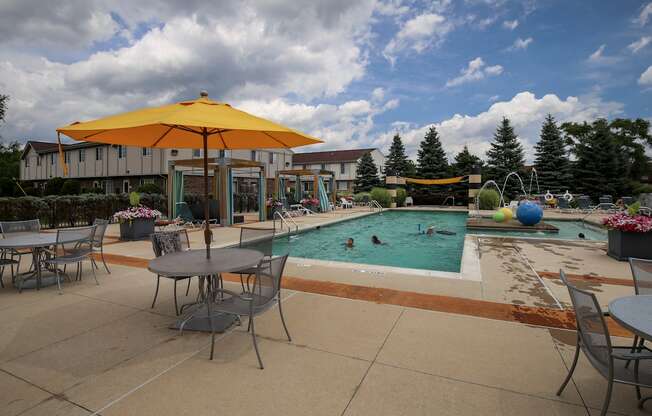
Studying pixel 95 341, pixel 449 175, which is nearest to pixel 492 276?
pixel 95 341

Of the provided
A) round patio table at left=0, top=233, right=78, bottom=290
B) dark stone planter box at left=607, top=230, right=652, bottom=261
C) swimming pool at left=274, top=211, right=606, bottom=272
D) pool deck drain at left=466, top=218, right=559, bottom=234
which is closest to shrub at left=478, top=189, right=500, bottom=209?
swimming pool at left=274, top=211, right=606, bottom=272

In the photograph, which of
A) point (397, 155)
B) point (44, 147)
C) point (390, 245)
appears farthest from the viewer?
point (397, 155)

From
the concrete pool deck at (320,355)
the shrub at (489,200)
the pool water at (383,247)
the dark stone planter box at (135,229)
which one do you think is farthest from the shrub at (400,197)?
the concrete pool deck at (320,355)

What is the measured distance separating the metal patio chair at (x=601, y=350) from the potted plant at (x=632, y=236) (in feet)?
19.3

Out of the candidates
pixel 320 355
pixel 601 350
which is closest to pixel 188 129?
pixel 320 355

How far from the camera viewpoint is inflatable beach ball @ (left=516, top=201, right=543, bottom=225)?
12758 millimetres

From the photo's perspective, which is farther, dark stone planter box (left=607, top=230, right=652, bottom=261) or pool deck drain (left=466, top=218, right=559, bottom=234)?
pool deck drain (left=466, top=218, right=559, bottom=234)

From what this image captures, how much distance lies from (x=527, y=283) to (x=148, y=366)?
5.18m

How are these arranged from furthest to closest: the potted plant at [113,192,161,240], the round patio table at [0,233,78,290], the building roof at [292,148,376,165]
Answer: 1. the building roof at [292,148,376,165]
2. the potted plant at [113,192,161,240]
3. the round patio table at [0,233,78,290]

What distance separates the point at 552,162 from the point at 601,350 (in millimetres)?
35704

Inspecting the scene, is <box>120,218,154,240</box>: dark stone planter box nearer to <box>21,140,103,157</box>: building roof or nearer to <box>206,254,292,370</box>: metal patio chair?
<box>206,254,292,370</box>: metal patio chair

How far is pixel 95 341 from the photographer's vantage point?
3166 millimetres

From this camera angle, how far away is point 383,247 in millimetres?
11180

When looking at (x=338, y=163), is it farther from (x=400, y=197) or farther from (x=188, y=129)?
(x=188, y=129)
